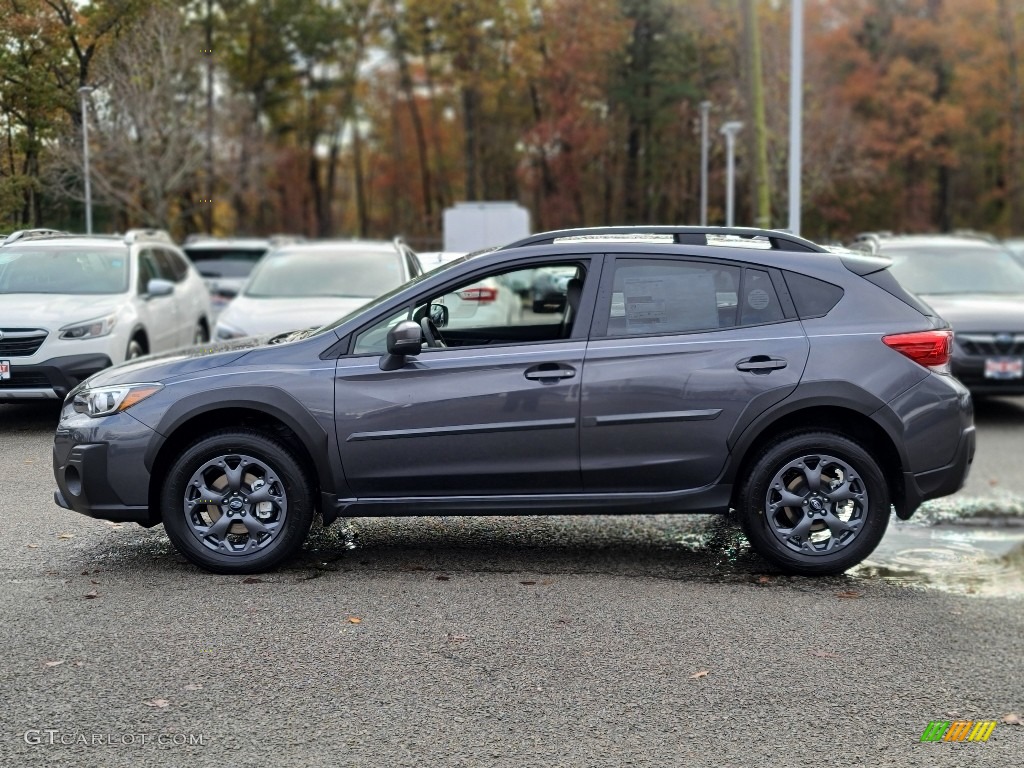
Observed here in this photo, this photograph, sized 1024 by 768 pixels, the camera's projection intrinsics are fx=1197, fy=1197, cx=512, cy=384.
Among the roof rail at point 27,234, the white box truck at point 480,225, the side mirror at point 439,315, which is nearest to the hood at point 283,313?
the roof rail at point 27,234

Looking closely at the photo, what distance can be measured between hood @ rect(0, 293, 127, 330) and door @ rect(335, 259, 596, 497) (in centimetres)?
367

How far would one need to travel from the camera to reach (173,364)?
628 centimetres

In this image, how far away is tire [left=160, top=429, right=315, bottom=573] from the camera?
604 centimetres


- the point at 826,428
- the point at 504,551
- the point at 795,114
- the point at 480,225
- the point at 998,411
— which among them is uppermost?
the point at 795,114

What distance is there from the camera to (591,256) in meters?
6.26

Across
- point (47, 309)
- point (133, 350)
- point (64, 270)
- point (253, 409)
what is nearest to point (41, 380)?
point (47, 309)

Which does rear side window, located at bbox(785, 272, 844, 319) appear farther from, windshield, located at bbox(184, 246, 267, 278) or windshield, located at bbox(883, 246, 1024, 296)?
windshield, located at bbox(184, 246, 267, 278)

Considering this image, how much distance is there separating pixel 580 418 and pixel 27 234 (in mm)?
5746

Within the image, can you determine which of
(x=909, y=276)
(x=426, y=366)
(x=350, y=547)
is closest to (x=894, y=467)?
(x=426, y=366)

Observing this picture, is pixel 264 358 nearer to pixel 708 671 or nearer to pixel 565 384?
pixel 565 384

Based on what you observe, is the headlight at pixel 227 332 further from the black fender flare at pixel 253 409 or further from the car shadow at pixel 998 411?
the car shadow at pixel 998 411

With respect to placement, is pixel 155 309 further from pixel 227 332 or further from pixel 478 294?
A: pixel 478 294

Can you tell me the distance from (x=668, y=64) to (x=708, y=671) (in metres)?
40.6

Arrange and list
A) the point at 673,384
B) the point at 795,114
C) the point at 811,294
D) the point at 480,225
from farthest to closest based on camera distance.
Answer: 1. the point at 480,225
2. the point at 795,114
3. the point at 811,294
4. the point at 673,384
